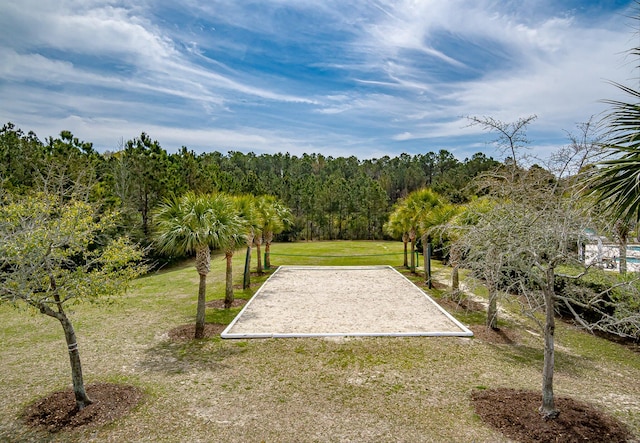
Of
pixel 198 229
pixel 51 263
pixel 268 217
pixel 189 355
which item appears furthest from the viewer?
pixel 268 217

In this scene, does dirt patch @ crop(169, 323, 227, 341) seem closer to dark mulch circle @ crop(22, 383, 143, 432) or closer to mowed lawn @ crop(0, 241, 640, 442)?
mowed lawn @ crop(0, 241, 640, 442)

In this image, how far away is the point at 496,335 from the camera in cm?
987

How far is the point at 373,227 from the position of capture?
1797 inches

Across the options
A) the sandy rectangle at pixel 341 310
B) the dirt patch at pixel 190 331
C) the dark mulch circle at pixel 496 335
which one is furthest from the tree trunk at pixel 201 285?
the dark mulch circle at pixel 496 335

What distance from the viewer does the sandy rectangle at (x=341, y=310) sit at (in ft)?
33.2

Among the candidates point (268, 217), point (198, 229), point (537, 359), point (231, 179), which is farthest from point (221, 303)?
point (231, 179)

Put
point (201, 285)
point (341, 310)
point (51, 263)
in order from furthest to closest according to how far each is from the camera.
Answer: point (341, 310), point (201, 285), point (51, 263)

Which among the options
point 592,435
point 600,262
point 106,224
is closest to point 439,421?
point 592,435

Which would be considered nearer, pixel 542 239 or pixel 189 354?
pixel 542 239

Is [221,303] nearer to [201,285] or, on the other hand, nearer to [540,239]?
[201,285]

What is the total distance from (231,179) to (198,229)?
2704 centimetres

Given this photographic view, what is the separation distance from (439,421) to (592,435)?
2.05 m

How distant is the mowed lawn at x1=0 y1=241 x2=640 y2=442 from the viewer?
217 inches

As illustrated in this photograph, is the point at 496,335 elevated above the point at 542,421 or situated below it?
below
